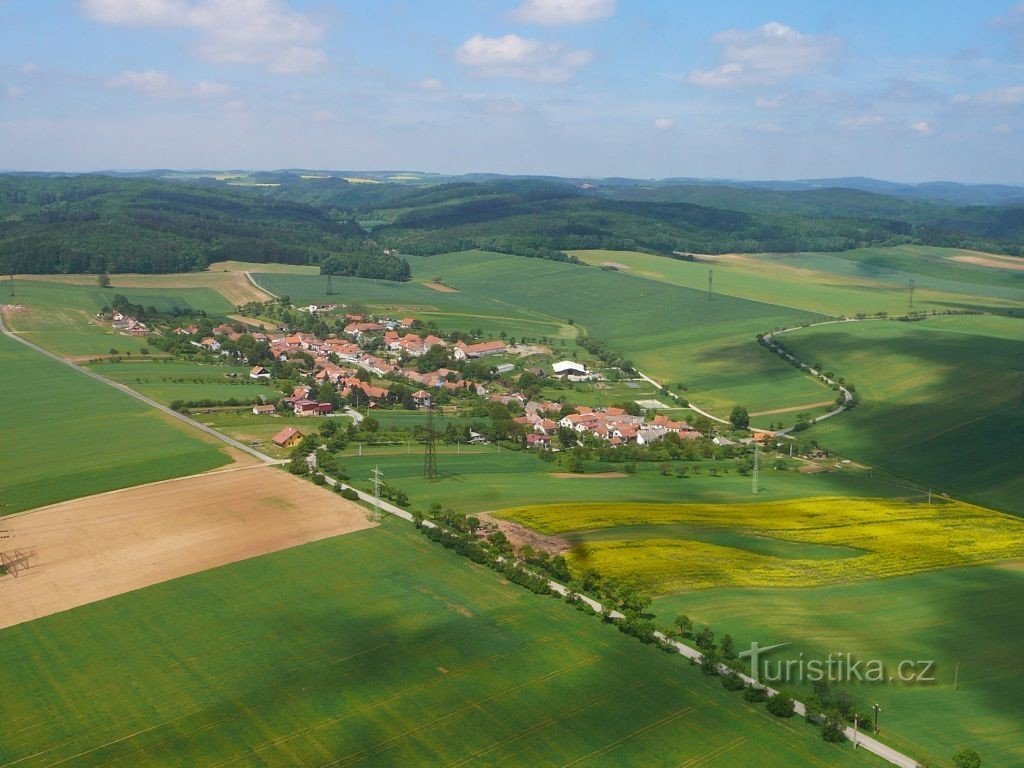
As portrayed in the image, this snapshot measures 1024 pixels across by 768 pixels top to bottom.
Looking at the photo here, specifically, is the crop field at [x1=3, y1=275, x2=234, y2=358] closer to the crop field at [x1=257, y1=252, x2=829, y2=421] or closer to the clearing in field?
the clearing in field

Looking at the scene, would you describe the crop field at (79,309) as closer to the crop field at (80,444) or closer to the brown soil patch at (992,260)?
the crop field at (80,444)

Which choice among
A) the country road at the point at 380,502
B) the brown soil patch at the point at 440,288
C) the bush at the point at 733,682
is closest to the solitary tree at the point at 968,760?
the country road at the point at 380,502

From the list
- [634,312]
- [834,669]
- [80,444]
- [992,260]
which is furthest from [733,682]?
[992,260]

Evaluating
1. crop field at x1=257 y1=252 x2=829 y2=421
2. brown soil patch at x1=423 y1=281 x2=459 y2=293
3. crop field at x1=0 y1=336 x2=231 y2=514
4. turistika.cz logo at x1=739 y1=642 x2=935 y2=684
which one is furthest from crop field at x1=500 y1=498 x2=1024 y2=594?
brown soil patch at x1=423 y1=281 x2=459 y2=293

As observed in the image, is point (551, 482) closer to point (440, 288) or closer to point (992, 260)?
point (440, 288)

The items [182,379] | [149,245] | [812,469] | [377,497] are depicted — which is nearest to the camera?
[377,497]

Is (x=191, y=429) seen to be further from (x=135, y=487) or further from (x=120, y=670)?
(x=120, y=670)
